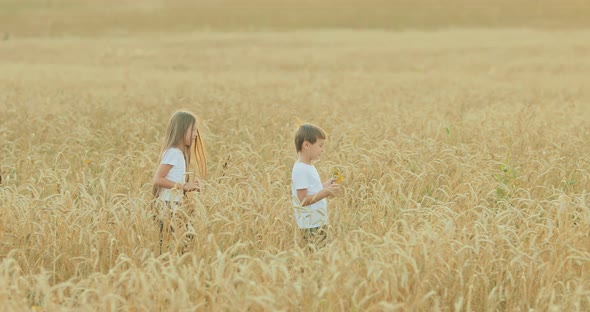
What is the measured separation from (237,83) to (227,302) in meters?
15.1

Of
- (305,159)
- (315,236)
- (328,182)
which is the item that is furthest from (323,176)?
(315,236)

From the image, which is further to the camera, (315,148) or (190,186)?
(190,186)

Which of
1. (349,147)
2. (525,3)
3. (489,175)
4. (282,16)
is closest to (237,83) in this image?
(349,147)

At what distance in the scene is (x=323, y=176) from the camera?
7109mm

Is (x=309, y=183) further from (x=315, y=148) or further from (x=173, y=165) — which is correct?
(x=173, y=165)

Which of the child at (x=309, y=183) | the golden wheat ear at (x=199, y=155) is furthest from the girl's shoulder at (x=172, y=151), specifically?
the child at (x=309, y=183)

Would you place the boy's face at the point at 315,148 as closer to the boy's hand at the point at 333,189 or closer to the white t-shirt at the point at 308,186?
the white t-shirt at the point at 308,186

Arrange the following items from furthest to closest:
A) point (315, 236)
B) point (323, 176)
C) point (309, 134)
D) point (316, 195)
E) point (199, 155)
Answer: point (323, 176) < point (199, 155) < point (309, 134) < point (316, 195) < point (315, 236)

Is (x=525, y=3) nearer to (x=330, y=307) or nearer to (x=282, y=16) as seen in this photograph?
(x=282, y=16)

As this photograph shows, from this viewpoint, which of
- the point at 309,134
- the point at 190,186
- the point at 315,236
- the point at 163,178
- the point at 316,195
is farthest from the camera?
the point at 163,178

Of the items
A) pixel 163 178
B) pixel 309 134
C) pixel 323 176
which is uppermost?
pixel 309 134

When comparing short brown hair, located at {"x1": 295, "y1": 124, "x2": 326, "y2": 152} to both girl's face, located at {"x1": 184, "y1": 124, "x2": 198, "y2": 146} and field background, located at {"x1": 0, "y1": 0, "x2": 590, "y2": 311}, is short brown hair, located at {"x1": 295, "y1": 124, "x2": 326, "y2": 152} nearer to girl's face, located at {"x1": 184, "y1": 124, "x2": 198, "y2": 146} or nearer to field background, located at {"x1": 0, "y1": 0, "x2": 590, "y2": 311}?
field background, located at {"x1": 0, "y1": 0, "x2": 590, "y2": 311}

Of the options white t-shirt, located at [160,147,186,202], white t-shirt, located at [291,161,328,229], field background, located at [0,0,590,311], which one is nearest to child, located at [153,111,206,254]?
white t-shirt, located at [160,147,186,202]

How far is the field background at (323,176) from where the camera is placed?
3.96 m
